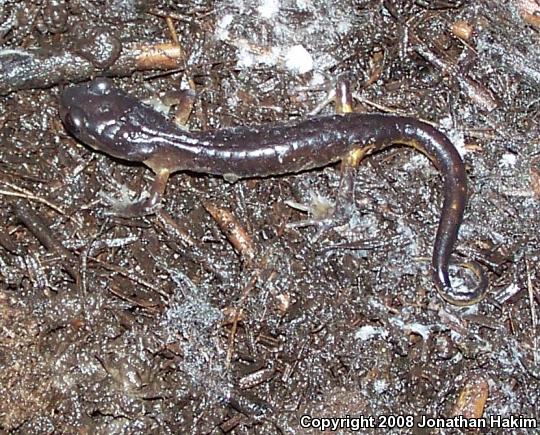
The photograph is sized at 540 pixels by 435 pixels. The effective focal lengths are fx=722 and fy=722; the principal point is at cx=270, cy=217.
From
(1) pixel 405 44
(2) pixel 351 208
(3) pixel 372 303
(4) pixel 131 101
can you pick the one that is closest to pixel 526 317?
(3) pixel 372 303

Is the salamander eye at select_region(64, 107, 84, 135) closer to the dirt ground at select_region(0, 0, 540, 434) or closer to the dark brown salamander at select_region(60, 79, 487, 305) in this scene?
the dark brown salamander at select_region(60, 79, 487, 305)

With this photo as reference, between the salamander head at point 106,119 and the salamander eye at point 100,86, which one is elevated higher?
the salamander eye at point 100,86

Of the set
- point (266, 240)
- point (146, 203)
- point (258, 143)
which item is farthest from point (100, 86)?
point (266, 240)

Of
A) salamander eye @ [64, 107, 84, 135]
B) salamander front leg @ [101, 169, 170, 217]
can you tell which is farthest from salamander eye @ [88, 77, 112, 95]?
salamander front leg @ [101, 169, 170, 217]

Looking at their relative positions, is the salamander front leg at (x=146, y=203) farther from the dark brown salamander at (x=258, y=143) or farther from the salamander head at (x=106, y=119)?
the salamander head at (x=106, y=119)

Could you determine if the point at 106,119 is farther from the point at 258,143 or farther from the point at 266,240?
the point at 266,240

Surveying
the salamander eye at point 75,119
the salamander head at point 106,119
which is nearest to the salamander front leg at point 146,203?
the salamander head at point 106,119
